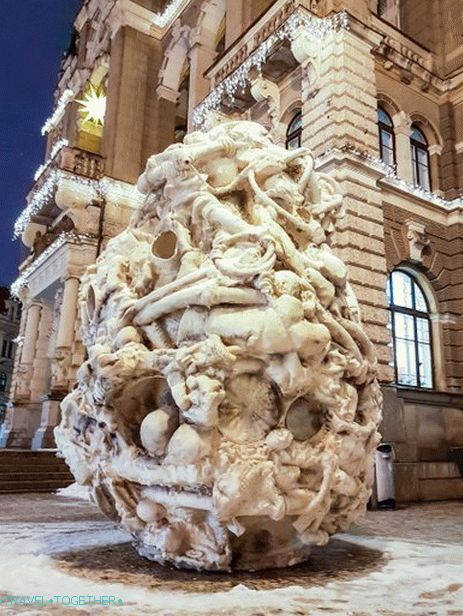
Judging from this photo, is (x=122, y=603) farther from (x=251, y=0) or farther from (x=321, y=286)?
(x=251, y=0)

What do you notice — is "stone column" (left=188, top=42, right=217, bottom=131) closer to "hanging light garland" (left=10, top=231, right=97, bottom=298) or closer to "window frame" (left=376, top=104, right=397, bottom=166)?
"hanging light garland" (left=10, top=231, right=97, bottom=298)

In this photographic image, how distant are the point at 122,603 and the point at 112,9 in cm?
2443

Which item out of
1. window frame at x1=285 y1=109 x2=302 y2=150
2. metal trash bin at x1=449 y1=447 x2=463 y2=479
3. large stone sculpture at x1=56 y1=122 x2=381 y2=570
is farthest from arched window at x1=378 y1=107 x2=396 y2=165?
large stone sculpture at x1=56 y1=122 x2=381 y2=570

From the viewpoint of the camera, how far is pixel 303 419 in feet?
11.8

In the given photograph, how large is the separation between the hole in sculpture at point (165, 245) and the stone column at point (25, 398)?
16.0 meters

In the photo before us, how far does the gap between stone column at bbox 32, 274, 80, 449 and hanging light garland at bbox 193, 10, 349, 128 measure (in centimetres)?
670

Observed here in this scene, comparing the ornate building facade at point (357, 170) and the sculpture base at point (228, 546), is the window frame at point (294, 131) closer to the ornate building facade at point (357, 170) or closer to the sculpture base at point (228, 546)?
the ornate building facade at point (357, 170)

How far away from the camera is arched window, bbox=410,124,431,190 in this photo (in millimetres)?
13953

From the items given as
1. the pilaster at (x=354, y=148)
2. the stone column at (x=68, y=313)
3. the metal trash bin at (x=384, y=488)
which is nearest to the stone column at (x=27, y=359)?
the stone column at (x=68, y=313)

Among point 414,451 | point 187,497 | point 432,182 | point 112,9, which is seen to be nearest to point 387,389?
point 414,451

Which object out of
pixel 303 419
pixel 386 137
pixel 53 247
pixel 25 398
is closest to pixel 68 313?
pixel 53 247

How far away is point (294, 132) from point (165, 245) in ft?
33.9

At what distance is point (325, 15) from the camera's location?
40.2 feet

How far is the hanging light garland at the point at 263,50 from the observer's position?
12.1 metres
